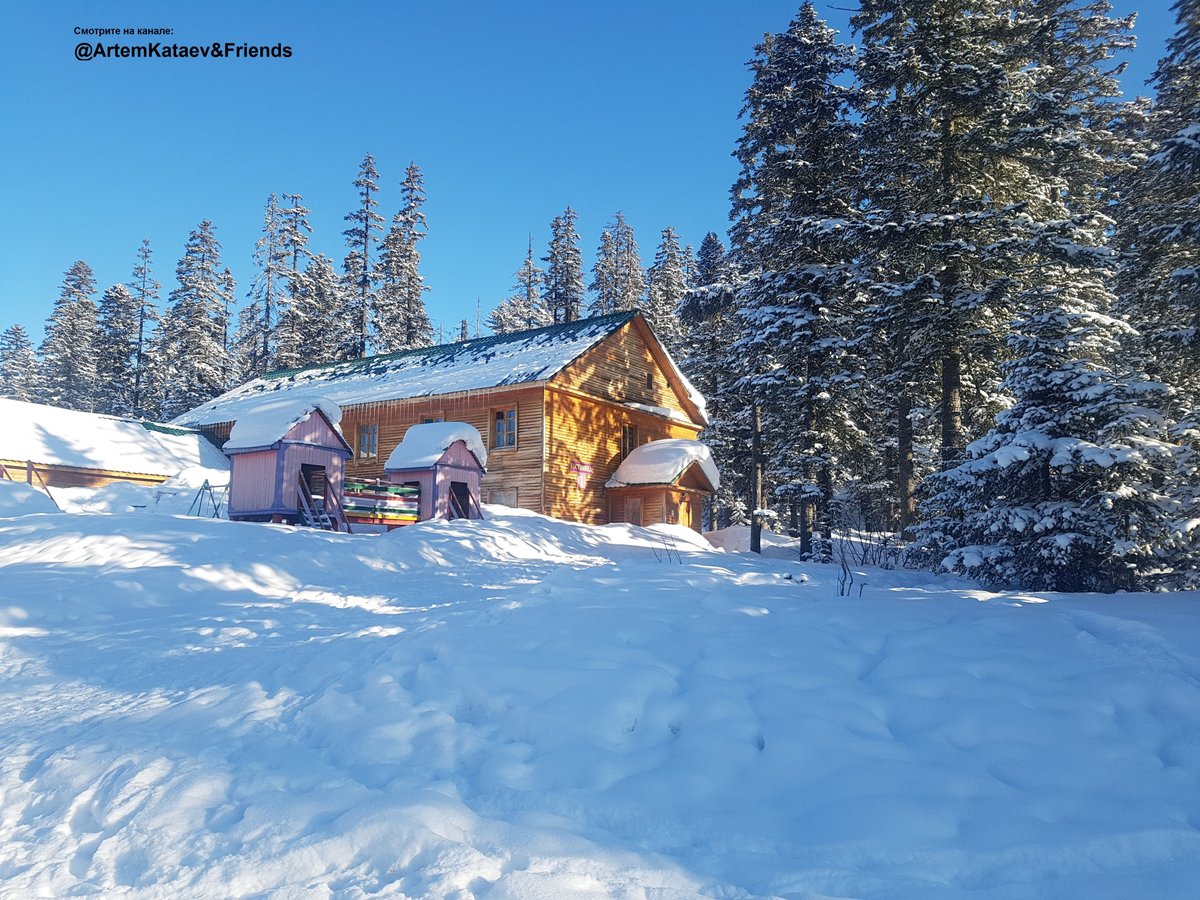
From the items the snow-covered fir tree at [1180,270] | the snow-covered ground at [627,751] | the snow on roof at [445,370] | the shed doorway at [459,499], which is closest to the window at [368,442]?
the snow on roof at [445,370]

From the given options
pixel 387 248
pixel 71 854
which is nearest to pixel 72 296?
pixel 387 248

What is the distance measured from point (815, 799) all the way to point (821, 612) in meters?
3.05

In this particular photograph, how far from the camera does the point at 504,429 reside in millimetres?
27031

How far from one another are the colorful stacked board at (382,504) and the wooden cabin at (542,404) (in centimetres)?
538

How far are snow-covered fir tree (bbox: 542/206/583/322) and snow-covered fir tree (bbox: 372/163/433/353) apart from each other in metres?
9.06

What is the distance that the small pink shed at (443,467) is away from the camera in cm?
2125

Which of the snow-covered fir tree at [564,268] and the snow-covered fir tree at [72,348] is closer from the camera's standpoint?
the snow-covered fir tree at [564,268]

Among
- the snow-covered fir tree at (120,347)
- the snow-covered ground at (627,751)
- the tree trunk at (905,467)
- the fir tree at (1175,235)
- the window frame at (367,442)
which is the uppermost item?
Answer: the snow-covered fir tree at (120,347)

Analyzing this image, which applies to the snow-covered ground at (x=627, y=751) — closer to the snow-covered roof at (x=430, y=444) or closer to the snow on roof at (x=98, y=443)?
the snow-covered roof at (x=430, y=444)

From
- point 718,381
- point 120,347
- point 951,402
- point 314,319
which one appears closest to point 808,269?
point 951,402

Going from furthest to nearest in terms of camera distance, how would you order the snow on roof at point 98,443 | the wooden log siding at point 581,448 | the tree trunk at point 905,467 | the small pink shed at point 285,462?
the snow on roof at point 98,443
the wooden log siding at point 581,448
the small pink shed at point 285,462
the tree trunk at point 905,467

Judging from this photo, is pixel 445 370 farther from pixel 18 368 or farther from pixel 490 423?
pixel 18 368

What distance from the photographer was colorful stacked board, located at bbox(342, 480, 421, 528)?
20312 mm

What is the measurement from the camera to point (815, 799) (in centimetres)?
385
